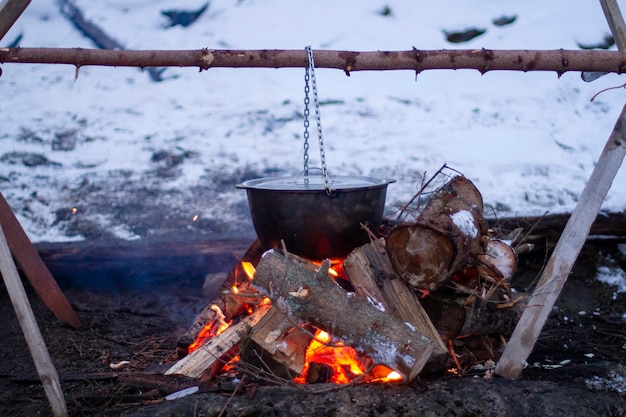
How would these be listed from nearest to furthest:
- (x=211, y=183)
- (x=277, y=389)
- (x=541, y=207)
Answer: (x=277, y=389) → (x=541, y=207) → (x=211, y=183)

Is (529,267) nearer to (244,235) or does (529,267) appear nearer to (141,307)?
(244,235)

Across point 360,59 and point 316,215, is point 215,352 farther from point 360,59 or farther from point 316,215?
point 360,59

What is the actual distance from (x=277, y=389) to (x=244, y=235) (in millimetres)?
2362

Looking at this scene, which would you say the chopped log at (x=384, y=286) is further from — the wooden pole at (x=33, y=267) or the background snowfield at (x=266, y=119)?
the wooden pole at (x=33, y=267)

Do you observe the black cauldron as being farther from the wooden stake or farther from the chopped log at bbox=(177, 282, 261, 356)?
the wooden stake

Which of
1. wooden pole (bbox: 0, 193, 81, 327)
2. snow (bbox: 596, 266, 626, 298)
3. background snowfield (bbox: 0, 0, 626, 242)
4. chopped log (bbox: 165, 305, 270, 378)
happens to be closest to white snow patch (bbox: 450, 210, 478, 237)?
chopped log (bbox: 165, 305, 270, 378)

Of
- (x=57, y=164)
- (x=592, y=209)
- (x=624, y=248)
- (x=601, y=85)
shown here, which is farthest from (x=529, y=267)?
(x=57, y=164)

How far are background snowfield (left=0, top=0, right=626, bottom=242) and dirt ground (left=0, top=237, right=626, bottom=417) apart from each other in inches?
32.0

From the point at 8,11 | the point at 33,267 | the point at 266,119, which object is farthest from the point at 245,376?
the point at 266,119

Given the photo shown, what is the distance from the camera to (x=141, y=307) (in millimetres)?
4547


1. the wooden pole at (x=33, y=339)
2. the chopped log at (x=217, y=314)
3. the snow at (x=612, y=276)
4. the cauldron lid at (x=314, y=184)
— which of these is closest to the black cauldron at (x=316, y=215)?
the cauldron lid at (x=314, y=184)

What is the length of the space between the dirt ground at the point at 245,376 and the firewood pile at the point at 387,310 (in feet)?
0.55

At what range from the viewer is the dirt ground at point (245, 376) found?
101 inches

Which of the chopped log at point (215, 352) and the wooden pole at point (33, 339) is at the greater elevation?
the wooden pole at point (33, 339)
